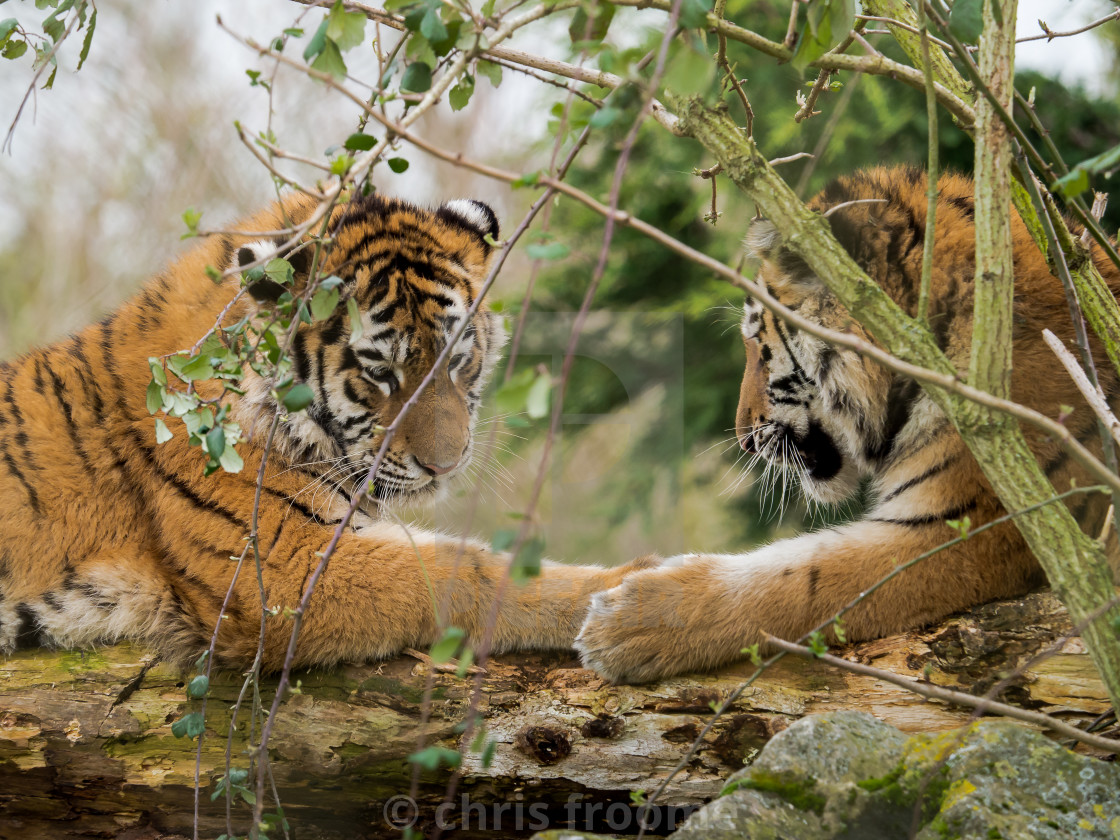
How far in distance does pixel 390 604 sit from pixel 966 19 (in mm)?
1858

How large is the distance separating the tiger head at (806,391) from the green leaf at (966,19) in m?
1.09

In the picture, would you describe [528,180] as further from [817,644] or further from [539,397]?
[817,644]

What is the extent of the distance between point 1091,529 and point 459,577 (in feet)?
5.21

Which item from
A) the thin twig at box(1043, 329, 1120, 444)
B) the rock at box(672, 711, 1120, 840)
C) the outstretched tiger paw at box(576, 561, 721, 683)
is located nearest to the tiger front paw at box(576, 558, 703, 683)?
the outstretched tiger paw at box(576, 561, 721, 683)

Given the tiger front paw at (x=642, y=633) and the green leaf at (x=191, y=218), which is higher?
the green leaf at (x=191, y=218)

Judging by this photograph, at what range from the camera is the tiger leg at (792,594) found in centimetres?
218

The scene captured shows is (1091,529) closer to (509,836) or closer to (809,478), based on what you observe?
(809,478)

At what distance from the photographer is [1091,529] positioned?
2.18 m

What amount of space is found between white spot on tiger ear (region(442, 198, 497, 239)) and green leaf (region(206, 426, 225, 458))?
5.68ft

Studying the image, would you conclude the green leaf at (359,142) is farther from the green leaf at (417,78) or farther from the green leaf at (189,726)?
the green leaf at (189,726)

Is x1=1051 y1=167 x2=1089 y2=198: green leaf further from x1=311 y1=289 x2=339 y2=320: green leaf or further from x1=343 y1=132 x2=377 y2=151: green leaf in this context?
x1=311 y1=289 x2=339 y2=320: green leaf

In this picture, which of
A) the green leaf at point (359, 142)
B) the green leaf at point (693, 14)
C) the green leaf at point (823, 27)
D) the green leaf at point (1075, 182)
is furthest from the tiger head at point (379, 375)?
the green leaf at point (1075, 182)

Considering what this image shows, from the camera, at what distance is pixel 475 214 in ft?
10.7

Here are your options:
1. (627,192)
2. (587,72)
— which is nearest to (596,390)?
(627,192)
